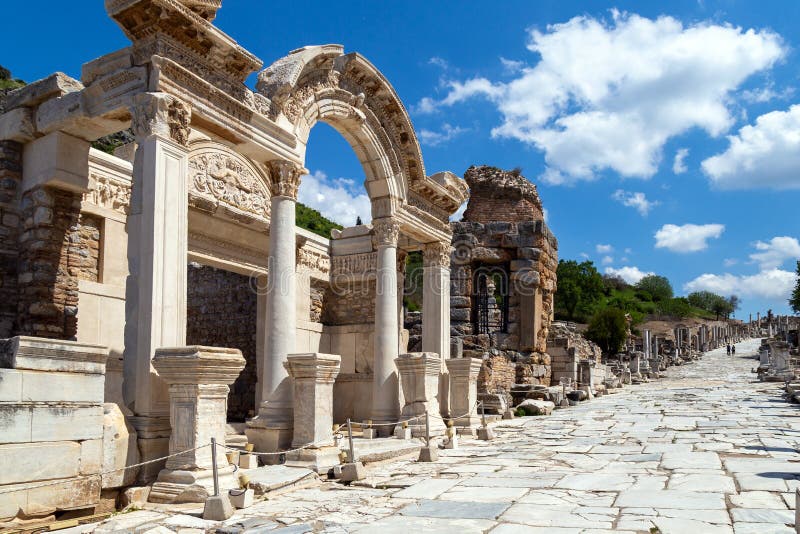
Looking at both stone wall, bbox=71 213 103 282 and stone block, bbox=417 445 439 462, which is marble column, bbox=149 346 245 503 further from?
stone wall, bbox=71 213 103 282

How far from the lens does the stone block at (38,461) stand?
5781mm

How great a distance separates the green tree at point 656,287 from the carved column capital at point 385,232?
8942 cm

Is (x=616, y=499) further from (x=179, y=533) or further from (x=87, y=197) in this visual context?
(x=87, y=197)

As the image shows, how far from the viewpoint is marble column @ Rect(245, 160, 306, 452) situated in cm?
950

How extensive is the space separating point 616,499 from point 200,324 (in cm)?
1208

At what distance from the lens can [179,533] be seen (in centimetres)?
580

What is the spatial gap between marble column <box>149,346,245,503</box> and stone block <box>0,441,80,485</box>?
3.27ft

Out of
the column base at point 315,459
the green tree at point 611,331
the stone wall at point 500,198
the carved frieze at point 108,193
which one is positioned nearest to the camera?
the column base at point 315,459

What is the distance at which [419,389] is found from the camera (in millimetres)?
12516

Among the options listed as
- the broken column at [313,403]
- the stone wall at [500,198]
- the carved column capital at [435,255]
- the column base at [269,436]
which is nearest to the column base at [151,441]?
the broken column at [313,403]

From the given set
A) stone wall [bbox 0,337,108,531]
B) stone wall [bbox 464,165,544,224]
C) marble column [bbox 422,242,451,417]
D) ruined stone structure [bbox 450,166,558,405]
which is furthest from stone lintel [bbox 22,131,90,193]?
stone wall [bbox 464,165,544,224]

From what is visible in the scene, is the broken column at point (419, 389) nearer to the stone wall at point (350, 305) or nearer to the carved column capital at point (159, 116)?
the stone wall at point (350, 305)

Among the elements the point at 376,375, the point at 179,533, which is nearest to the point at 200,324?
the point at 376,375

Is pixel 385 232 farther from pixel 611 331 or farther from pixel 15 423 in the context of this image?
pixel 611 331
